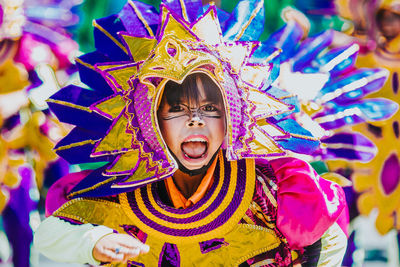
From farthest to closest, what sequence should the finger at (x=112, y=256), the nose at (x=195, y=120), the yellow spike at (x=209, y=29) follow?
the yellow spike at (x=209, y=29) < the nose at (x=195, y=120) < the finger at (x=112, y=256)

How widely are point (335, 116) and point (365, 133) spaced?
0.19 metres

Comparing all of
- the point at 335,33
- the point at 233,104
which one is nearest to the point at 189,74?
the point at 233,104

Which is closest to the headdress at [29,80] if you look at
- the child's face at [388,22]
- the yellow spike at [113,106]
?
the yellow spike at [113,106]

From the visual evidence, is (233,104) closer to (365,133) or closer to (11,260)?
(365,133)

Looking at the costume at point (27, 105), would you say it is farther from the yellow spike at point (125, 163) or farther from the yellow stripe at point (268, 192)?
the yellow stripe at point (268, 192)

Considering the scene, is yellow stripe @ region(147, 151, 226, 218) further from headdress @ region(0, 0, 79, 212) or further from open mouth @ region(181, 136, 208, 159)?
headdress @ region(0, 0, 79, 212)

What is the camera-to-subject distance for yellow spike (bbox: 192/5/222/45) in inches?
52.1

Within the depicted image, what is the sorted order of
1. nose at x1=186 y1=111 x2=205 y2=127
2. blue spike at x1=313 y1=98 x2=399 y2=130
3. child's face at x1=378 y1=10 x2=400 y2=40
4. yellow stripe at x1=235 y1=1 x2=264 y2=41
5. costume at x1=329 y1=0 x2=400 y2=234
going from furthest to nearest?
child's face at x1=378 y1=10 x2=400 y2=40, costume at x1=329 y1=0 x2=400 y2=234, blue spike at x1=313 y1=98 x2=399 y2=130, yellow stripe at x1=235 y1=1 x2=264 y2=41, nose at x1=186 y1=111 x2=205 y2=127

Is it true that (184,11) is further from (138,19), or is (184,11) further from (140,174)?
(140,174)

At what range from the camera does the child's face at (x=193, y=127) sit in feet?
4.06

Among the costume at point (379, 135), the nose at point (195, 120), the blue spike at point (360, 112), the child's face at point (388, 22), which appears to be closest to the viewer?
the nose at point (195, 120)

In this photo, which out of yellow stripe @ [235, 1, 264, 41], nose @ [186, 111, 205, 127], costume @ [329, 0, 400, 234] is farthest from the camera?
costume @ [329, 0, 400, 234]

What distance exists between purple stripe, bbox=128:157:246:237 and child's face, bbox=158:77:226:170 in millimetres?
127

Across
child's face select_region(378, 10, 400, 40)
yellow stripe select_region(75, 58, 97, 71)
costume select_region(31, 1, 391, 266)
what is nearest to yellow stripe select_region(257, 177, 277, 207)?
costume select_region(31, 1, 391, 266)
